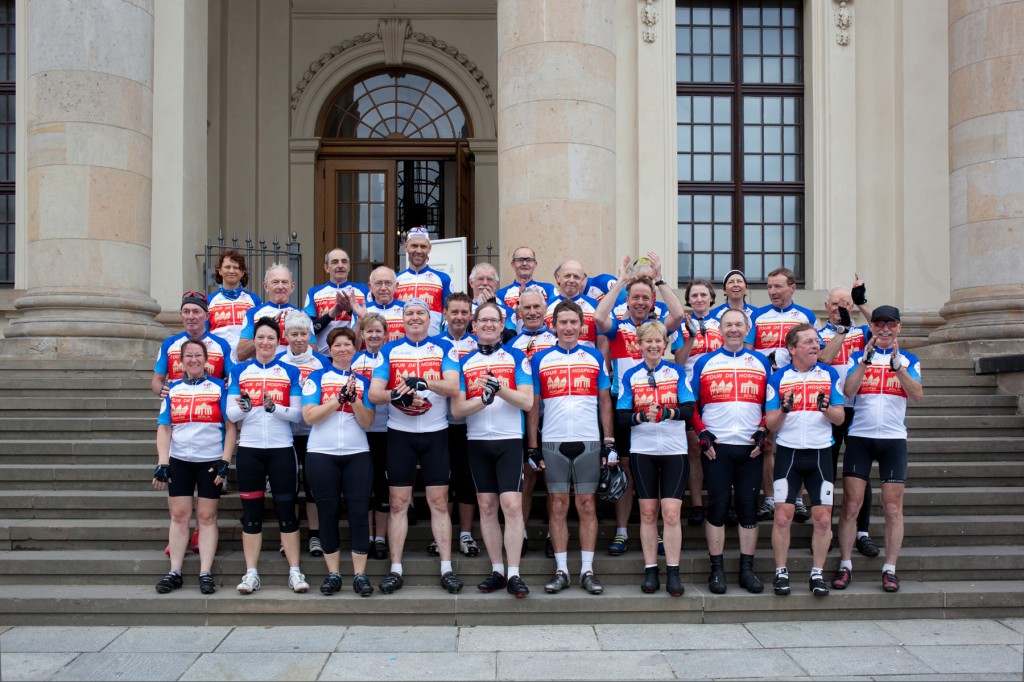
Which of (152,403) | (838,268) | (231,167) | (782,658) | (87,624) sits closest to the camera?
(782,658)

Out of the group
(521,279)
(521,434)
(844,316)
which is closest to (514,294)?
(521,279)

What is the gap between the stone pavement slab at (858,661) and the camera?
5680 mm

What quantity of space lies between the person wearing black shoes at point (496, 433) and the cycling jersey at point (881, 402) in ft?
7.96

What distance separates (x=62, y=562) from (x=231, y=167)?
35.9ft

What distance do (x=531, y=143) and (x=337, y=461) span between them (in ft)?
17.6

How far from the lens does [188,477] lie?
23.2 feet

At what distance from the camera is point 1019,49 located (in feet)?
37.8

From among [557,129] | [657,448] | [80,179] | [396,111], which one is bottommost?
[657,448]

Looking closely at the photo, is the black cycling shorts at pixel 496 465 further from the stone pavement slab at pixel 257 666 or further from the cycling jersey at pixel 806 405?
the cycling jersey at pixel 806 405

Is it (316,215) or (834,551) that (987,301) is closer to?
(834,551)

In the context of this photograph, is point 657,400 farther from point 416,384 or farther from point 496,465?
point 416,384

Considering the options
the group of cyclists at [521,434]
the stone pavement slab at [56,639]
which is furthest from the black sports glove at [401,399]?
the stone pavement slab at [56,639]

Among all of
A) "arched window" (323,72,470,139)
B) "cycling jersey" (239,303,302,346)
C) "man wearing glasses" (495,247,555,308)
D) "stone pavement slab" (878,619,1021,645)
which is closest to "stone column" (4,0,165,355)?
"cycling jersey" (239,303,302,346)

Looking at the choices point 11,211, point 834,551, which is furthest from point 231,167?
point 834,551
